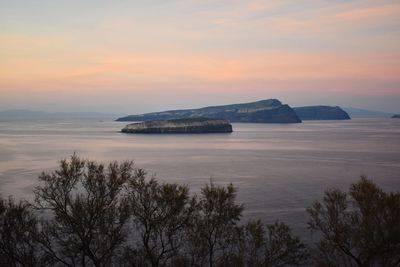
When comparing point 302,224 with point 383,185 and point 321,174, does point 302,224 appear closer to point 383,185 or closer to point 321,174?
point 383,185

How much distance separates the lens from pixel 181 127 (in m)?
153

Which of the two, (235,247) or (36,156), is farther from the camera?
(36,156)

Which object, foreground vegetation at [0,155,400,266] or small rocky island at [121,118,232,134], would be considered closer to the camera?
foreground vegetation at [0,155,400,266]

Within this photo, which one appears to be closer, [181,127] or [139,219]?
[139,219]

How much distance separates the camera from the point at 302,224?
27.0m

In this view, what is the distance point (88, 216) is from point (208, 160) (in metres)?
51.8

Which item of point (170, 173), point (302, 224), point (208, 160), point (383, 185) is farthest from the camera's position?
point (208, 160)

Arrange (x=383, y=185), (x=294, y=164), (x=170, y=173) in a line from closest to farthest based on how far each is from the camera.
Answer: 1. (x=383, y=185)
2. (x=170, y=173)
3. (x=294, y=164)

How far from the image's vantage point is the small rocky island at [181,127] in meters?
151

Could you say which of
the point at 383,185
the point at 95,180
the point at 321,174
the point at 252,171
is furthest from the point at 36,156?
the point at 95,180

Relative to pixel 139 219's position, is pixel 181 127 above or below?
above

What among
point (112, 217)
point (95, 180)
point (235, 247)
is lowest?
point (235, 247)

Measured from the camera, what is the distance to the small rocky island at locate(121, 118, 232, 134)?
151m

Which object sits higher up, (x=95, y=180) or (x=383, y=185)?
(x=95, y=180)
